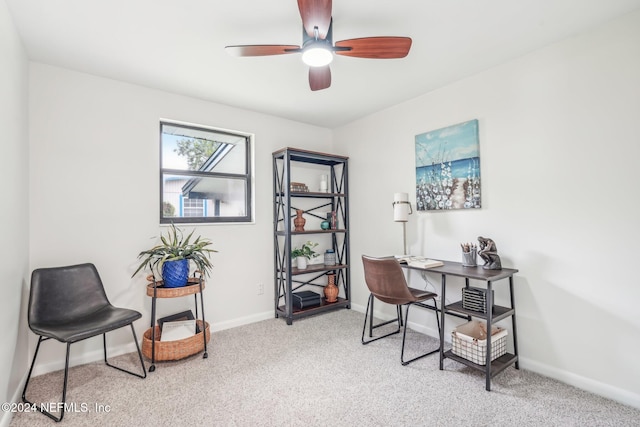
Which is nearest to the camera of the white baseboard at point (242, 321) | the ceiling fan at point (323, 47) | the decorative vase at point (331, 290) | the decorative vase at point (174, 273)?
the ceiling fan at point (323, 47)

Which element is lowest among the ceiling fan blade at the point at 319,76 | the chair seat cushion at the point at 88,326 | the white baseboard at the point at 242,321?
the white baseboard at the point at 242,321

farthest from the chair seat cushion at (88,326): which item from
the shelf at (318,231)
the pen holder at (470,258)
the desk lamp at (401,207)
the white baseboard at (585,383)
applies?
the white baseboard at (585,383)

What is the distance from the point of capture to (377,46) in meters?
1.75

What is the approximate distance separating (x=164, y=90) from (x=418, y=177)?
2610mm

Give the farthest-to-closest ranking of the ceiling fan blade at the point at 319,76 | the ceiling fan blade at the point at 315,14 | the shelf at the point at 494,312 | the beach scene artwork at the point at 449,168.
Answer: the beach scene artwork at the point at 449,168
the shelf at the point at 494,312
the ceiling fan blade at the point at 319,76
the ceiling fan blade at the point at 315,14

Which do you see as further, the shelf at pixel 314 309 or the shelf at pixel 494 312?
the shelf at pixel 314 309

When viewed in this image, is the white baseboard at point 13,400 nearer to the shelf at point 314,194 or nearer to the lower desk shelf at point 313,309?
the lower desk shelf at point 313,309

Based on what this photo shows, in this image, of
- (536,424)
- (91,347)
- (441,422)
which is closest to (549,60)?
(536,424)

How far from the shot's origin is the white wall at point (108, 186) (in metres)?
2.36

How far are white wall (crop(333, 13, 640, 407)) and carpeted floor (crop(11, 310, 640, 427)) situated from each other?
0.29 meters

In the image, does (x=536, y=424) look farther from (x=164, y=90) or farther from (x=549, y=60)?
(x=164, y=90)

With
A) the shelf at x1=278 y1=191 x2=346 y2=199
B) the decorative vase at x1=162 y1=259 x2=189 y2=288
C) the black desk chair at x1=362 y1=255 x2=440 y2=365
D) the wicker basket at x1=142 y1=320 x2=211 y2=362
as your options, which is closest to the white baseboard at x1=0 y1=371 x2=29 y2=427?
the wicker basket at x1=142 y1=320 x2=211 y2=362

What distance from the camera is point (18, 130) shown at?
2002mm

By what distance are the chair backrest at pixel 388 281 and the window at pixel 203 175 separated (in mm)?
1618
